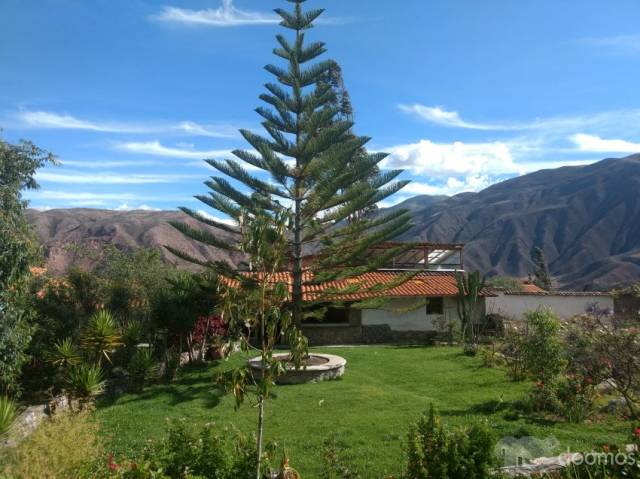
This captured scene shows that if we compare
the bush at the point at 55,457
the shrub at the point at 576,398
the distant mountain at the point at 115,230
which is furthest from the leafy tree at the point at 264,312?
the distant mountain at the point at 115,230

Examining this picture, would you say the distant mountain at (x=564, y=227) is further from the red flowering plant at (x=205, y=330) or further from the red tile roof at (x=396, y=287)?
the red flowering plant at (x=205, y=330)

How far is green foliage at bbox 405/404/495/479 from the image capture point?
4.49 meters

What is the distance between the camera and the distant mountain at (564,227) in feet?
277

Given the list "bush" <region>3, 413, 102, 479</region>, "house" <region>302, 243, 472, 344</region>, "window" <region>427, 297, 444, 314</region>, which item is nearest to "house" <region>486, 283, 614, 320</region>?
"house" <region>302, 243, 472, 344</region>

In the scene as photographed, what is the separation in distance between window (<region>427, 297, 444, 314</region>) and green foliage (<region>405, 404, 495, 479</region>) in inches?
649

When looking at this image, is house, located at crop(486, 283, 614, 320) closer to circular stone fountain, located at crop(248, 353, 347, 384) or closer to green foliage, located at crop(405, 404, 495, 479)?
circular stone fountain, located at crop(248, 353, 347, 384)

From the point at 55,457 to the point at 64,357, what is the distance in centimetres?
668

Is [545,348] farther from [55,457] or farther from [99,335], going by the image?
[99,335]

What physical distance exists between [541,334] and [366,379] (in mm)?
4239

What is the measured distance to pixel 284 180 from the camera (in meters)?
15.5

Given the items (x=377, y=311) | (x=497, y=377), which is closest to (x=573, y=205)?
(x=377, y=311)

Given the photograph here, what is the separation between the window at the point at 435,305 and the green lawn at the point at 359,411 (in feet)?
23.2

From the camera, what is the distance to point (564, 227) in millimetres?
99812

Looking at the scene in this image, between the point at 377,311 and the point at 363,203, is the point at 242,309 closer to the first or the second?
the point at 363,203
